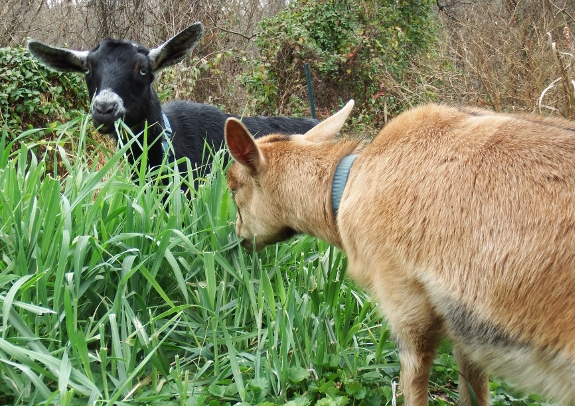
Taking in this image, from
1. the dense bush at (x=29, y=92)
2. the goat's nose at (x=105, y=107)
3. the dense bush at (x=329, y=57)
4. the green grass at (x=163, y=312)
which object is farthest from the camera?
the dense bush at (x=329, y=57)

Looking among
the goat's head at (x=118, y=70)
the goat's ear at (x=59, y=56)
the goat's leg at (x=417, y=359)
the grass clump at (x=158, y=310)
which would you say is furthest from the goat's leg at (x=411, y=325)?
the goat's ear at (x=59, y=56)

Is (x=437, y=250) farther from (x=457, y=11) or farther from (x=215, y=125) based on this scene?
(x=457, y=11)

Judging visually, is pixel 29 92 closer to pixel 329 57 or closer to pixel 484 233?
pixel 329 57

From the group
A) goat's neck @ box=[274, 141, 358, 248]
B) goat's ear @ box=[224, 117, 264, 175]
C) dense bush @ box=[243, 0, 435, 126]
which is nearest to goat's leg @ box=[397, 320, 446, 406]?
goat's neck @ box=[274, 141, 358, 248]

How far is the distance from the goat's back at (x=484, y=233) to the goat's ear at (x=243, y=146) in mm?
563

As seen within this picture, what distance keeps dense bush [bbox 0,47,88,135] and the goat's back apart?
18.9 feet

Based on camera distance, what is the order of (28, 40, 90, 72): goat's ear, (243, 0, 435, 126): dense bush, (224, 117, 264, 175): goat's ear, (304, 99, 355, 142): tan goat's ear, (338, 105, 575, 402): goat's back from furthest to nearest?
(243, 0, 435, 126): dense bush
(28, 40, 90, 72): goat's ear
(304, 99, 355, 142): tan goat's ear
(224, 117, 264, 175): goat's ear
(338, 105, 575, 402): goat's back

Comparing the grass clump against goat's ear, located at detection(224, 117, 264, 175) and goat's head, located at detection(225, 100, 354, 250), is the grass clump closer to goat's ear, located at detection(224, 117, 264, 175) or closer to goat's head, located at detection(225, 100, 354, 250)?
goat's head, located at detection(225, 100, 354, 250)

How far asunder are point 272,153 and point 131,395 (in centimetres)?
132

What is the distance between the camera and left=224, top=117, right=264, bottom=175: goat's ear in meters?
2.93

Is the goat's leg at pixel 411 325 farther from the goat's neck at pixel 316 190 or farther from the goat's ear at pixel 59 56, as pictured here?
the goat's ear at pixel 59 56

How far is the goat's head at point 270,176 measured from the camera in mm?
3080

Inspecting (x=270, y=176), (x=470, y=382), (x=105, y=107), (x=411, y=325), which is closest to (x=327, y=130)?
(x=270, y=176)

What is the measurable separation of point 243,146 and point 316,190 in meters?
0.41
